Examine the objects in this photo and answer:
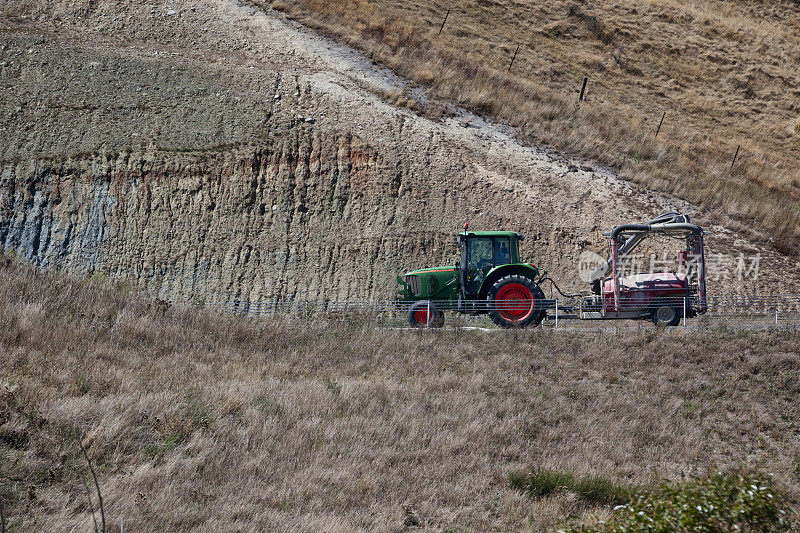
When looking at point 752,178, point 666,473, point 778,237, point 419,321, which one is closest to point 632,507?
point 666,473

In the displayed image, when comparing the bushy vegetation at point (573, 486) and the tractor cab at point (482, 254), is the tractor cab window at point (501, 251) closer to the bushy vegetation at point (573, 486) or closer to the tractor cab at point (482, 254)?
the tractor cab at point (482, 254)

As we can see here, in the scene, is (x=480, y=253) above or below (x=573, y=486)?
above

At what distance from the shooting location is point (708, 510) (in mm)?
7762

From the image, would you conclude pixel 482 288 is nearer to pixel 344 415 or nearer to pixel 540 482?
pixel 344 415

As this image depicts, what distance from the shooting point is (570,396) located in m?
13.1

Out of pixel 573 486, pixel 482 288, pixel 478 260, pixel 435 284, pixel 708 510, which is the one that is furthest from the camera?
pixel 435 284

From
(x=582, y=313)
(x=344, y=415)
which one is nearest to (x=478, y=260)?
(x=582, y=313)

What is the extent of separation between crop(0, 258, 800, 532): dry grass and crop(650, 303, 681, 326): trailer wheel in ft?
5.92

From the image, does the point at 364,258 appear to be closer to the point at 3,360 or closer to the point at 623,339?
the point at 623,339

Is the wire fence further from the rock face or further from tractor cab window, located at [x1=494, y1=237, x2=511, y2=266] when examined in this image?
the rock face

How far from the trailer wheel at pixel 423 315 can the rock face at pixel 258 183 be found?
4083mm

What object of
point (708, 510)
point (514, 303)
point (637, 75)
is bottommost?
point (708, 510)

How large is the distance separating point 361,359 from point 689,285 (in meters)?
9.05

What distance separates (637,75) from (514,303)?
96.6 ft
